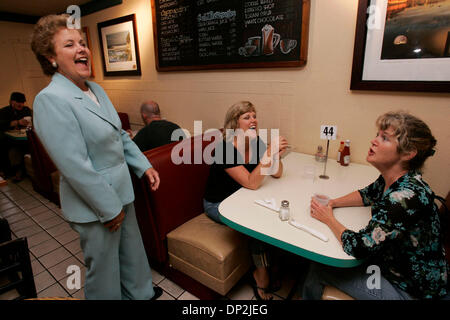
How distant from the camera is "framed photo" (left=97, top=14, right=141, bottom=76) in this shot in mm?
3340

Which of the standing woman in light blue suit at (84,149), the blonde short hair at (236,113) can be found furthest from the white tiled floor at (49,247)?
the blonde short hair at (236,113)

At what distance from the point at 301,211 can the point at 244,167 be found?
1.68 feet

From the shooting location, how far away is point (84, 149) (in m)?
1.20

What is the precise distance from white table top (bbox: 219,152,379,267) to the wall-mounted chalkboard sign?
99 centimetres

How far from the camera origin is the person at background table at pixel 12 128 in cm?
398

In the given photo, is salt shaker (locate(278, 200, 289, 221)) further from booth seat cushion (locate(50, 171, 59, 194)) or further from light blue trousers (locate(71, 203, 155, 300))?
booth seat cushion (locate(50, 171, 59, 194))

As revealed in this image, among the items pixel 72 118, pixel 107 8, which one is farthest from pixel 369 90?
pixel 107 8

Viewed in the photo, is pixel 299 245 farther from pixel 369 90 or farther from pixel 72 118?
pixel 369 90

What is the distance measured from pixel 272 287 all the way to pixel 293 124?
1373mm

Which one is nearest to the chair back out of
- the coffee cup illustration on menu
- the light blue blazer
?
the light blue blazer

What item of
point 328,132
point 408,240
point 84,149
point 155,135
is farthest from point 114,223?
point 328,132

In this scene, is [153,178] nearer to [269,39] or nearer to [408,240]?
[408,240]

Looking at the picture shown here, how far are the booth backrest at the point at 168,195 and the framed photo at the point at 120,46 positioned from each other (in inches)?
82.7

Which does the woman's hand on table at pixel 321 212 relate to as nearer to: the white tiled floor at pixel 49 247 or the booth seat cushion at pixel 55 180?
the white tiled floor at pixel 49 247
